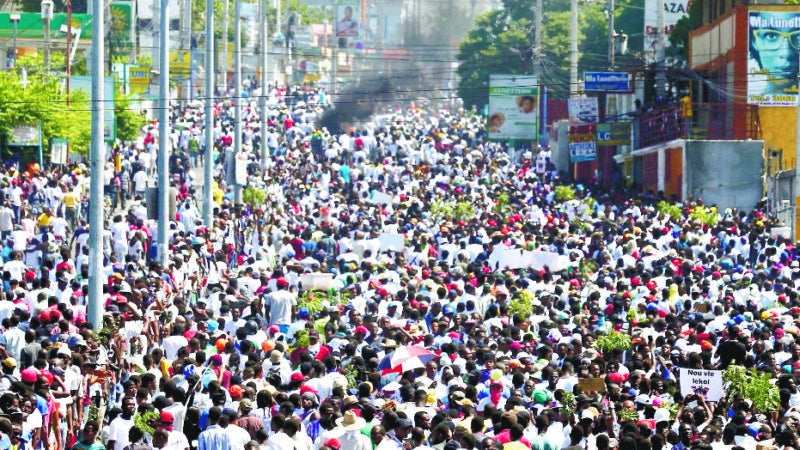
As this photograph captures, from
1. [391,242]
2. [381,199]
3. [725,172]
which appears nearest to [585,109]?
[725,172]

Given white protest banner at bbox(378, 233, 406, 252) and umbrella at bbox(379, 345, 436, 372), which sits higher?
umbrella at bbox(379, 345, 436, 372)

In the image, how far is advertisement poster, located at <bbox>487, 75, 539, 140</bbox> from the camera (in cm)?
7475

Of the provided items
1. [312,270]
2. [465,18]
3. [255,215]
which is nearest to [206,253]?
[312,270]

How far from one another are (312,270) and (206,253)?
4.23 metres

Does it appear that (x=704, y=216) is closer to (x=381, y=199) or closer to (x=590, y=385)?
(x=381, y=199)

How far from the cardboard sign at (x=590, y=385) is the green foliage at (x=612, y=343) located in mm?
3503

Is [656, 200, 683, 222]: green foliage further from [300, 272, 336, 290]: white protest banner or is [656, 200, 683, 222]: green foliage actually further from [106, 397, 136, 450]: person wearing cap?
[106, 397, 136, 450]: person wearing cap

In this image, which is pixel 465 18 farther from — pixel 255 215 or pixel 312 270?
pixel 312 270

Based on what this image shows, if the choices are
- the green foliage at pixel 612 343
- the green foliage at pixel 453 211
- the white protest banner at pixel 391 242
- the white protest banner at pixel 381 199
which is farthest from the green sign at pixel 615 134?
the green foliage at pixel 612 343

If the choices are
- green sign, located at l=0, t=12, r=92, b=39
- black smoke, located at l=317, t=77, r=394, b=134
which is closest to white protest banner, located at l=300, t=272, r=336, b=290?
black smoke, located at l=317, t=77, r=394, b=134

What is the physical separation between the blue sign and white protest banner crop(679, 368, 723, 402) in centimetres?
3720

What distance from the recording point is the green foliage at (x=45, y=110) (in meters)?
52.0

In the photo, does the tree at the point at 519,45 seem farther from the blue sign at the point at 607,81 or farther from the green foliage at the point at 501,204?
the green foliage at the point at 501,204

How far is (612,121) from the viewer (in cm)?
6562
